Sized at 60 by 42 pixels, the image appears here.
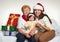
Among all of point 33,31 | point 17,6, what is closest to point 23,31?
point 33,31

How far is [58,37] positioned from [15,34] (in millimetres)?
713

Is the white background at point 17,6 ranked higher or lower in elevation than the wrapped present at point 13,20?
higher

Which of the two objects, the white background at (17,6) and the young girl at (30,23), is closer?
the young girl at (30,23)

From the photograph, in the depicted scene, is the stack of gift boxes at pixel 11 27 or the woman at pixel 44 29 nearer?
the woman at pixel 44 29

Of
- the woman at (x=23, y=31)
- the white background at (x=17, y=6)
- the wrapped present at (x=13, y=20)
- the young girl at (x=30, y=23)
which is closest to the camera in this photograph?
the woman at (x=23, y=31)

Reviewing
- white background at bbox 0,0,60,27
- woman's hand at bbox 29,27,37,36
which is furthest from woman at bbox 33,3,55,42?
white background at bbox 0,0,60,27

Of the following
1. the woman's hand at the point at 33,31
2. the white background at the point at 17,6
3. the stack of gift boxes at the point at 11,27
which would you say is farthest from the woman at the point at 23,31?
the white background at the point at 17,6

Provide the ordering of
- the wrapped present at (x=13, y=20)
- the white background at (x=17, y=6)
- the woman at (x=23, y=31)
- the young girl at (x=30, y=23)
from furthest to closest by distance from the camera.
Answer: the white background at (x=17, y=6)
the wrapped present at (x=13, y=20)
the young girl at (x=30, y=23)
the woman at (x=23, y=31)

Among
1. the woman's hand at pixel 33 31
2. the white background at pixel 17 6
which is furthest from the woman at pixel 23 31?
the white background at pixel 17 6

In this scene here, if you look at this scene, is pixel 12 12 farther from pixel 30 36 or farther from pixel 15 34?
pixel 30 36

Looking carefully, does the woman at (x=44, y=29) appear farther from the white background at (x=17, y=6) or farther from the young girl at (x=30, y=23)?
the white background at (x=17, y=6)

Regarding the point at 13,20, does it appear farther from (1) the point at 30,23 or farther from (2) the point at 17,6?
(1) the point at 30,23

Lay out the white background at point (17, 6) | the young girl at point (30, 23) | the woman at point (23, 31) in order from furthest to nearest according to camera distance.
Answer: the white background at point (17, 6)
the young girl at point (30, 23)
the woman at point (23, 31)

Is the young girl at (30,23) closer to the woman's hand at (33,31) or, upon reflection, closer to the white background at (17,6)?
the woman's hand at (33,31)
